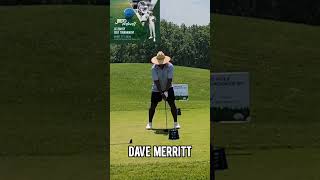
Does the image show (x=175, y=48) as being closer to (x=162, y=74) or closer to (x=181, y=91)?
(x=162, y=74)

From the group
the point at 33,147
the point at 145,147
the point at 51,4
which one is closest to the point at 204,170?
the point at 145,147

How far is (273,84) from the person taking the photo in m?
9.52

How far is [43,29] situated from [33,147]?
106 inches

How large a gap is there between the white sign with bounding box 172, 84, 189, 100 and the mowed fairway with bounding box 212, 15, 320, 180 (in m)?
3.32

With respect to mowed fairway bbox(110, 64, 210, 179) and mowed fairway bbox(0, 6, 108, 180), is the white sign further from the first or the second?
mowed fairway bbox(0, 6, 108, 180)

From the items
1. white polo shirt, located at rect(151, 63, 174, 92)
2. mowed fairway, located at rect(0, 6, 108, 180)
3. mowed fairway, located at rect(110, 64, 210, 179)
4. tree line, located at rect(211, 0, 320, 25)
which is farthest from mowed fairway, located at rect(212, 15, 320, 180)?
white polo shirt, located at rect(151, 63, 174, 92)

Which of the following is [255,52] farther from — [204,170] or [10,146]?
[204,170]
